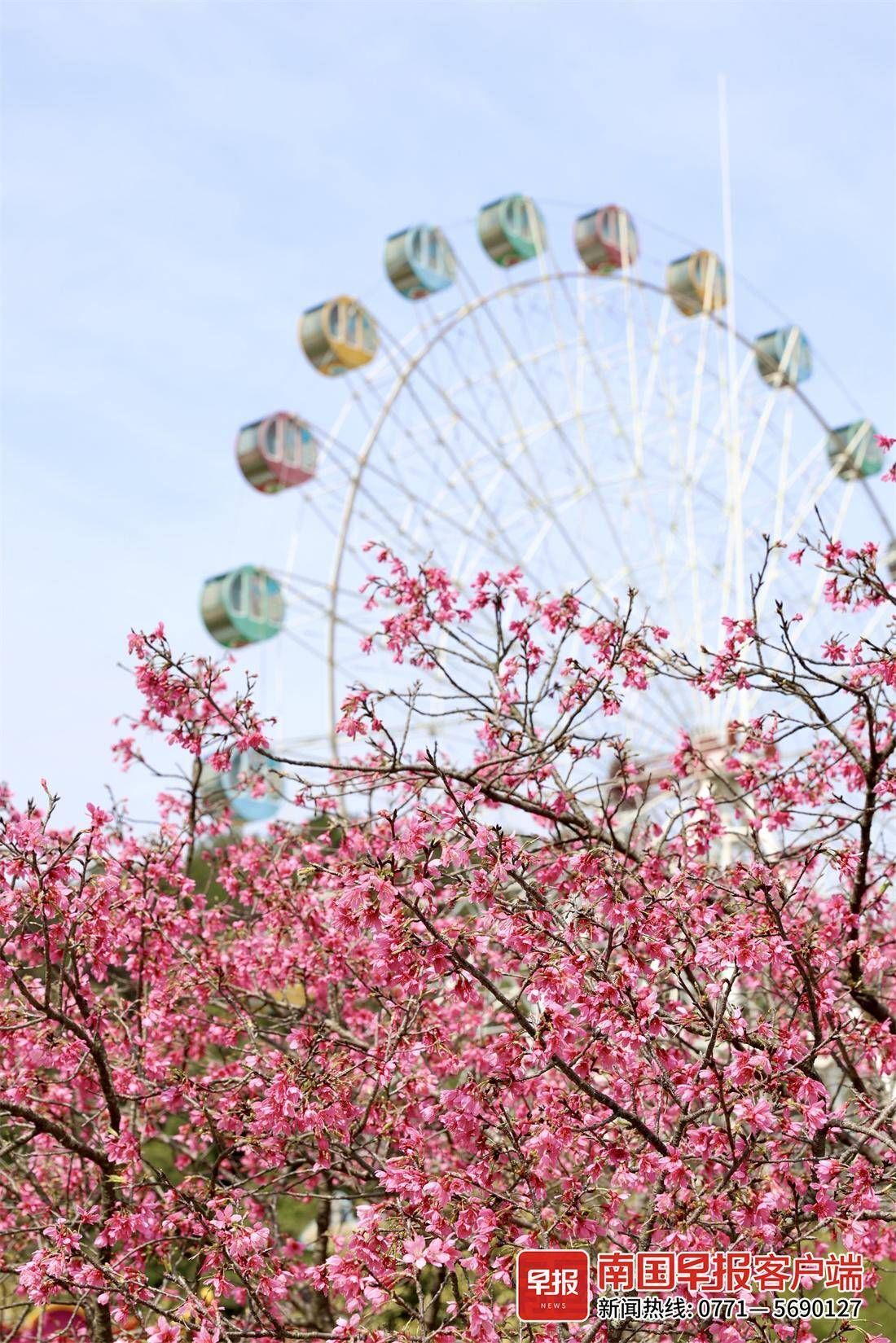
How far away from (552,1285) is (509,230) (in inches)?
777

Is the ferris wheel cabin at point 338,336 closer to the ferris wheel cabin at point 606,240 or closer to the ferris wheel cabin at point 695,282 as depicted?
the ferris wheel cabin at point 606,240

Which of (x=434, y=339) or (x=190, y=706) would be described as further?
(x=434, y=339)

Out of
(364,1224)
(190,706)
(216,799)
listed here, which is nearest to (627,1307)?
(364,1224)

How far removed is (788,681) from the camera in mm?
5727

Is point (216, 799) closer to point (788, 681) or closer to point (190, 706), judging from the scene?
point (190, 706)

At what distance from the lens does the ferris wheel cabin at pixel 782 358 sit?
84.7ft


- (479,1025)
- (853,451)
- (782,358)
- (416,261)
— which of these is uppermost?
(782,358)

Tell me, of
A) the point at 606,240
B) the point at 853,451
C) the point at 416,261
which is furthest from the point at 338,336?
the point at 853,451

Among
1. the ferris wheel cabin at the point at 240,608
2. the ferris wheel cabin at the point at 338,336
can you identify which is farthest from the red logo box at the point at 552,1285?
the ferris wheel cabin at the point at 338,336

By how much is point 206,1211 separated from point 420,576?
9.16ft

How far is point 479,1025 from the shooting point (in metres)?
7.75

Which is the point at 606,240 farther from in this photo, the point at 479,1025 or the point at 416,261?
the point at 479,1025

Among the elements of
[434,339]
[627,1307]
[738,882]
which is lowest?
[627,1307]

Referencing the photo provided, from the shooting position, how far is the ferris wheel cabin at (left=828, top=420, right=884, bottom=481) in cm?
2633
